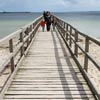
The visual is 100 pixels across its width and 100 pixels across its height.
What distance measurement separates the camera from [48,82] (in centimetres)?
582

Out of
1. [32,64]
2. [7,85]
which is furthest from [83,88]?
[32,64]

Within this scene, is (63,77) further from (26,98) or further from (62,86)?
(26,98)

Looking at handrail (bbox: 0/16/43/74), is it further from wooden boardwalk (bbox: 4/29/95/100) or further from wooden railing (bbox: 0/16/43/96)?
wooden boardwalk (bbox: 4/29/95/100)

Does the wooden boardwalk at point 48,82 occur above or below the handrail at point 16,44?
below

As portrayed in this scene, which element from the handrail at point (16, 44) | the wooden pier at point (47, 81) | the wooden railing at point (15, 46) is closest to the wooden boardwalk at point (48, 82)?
the wooden pier at point (47, 81)

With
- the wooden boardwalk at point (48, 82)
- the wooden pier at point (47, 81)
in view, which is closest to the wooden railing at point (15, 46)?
the wooden pier at point (47, 81)

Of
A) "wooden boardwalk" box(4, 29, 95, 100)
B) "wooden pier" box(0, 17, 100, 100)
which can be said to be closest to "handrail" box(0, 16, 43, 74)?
"wooden pier" box(0, 17, 100, 100)

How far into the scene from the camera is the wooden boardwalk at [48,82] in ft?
16.6

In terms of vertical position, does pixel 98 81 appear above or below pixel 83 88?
below

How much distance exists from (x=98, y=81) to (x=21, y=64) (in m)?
3.24

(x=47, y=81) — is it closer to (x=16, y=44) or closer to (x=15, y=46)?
(x=15, y=46)

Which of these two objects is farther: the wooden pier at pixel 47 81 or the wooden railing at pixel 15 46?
the wooden pier at pixel 47 81

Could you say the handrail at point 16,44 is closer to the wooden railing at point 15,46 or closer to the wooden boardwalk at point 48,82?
the wooden railing at point 15,46

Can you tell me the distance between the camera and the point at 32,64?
7551 millimetres
